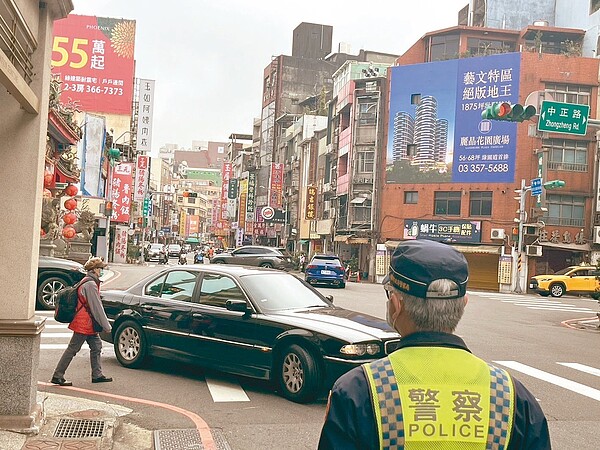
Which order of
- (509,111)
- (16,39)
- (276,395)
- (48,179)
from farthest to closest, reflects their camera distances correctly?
1. (48,179)
2. (509,111)
3. (276,395)
4. (16,39)

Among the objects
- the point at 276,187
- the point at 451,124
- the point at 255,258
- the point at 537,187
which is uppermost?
the point at 451,124

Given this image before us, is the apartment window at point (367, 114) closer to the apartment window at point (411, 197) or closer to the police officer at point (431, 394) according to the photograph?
the apartment window at point (411, 197)

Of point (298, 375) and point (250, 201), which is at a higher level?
point (250, 201)

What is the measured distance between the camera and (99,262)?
9.12 metres

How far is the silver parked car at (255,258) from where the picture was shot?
35938 millimetres

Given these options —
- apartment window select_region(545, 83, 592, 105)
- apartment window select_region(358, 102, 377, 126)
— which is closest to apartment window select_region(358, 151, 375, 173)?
apartment window select_region(358, 102, 377, 126)

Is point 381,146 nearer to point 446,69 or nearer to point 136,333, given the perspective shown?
point 446,69

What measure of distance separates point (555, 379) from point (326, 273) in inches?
804

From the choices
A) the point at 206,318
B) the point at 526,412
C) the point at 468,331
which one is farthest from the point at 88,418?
the point at 468,331

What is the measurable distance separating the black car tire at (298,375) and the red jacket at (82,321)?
2417mm

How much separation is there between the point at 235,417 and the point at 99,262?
A: 287 cm

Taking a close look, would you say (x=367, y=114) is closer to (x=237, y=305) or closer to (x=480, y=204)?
(x=480, y=204)

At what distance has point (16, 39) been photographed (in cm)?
555

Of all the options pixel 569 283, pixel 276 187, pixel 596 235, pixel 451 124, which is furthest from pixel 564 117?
pixel 276 187
